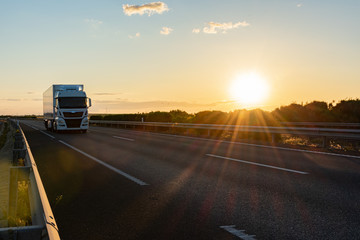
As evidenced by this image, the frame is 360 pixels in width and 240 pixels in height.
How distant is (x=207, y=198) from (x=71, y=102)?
21.2 meters

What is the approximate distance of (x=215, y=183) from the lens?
22.5ft

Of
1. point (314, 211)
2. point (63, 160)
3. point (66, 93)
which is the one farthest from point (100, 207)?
point (66, 93)

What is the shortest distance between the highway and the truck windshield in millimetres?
15511

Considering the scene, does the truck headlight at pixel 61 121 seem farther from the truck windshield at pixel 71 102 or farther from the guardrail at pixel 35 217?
the guardrail at pixel 35 217

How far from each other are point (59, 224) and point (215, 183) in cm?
331

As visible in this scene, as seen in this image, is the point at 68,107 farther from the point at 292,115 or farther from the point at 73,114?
the point at 292,115

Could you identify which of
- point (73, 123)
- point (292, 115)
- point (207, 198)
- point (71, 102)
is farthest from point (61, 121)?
point (207, 198)

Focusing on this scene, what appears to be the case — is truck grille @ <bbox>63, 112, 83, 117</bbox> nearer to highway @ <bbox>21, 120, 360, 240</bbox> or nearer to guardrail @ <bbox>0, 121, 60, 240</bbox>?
highway @ <bbox>21, 120, 360, 240</bbox>

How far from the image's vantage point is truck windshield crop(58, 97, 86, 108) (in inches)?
971

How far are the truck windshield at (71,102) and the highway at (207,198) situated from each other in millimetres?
15511

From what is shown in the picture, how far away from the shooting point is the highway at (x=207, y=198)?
4.19 metres

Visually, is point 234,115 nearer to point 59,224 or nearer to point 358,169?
point 358,169

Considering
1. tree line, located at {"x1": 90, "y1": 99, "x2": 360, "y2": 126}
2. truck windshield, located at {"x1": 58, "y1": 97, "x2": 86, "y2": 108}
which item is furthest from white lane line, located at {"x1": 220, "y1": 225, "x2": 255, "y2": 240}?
truck windshield, located at {"x1": 58, "y1": 97, "x2": 86, "y2": 108}

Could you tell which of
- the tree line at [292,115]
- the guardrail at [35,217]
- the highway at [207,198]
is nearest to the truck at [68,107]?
the tree line at [292,115]
